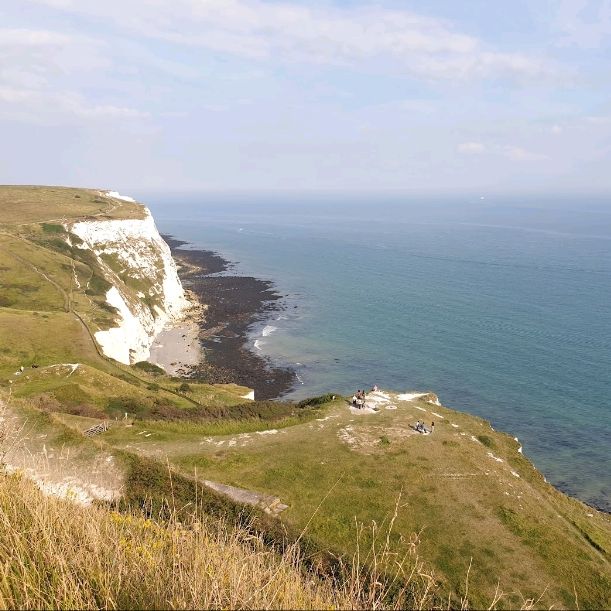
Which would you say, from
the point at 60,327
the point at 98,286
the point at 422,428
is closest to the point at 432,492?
the point at 422,428

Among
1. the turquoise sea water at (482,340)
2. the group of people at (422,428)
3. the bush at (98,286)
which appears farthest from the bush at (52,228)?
the group of people at (422,428)

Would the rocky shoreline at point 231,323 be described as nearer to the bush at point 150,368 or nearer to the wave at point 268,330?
the wave at point 268,330

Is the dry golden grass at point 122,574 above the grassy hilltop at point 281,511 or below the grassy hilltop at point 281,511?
above

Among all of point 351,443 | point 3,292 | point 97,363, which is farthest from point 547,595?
point 3,292

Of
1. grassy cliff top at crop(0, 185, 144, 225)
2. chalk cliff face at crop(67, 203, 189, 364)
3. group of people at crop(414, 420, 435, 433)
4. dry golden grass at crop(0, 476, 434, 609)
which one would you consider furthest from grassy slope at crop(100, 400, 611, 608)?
grassy cliff top at crop(0, 185, 144, 225)

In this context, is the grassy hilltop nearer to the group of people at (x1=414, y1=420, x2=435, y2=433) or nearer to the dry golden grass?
the dry golden grass

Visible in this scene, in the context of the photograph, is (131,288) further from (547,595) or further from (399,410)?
(547,595)
